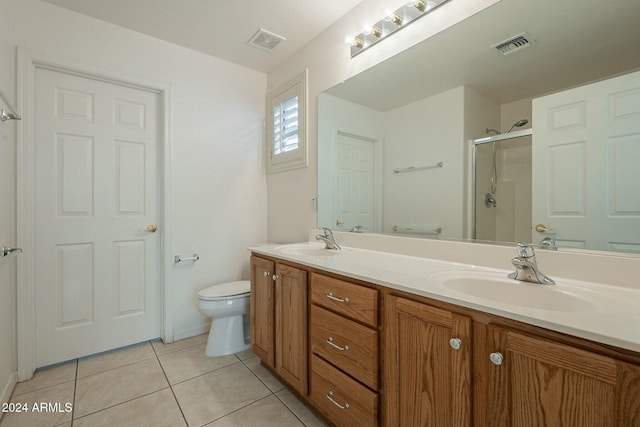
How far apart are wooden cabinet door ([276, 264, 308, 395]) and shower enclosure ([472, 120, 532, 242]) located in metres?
0.90

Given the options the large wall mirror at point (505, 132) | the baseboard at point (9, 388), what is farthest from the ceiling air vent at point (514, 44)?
the baseboard at point (9, 388)

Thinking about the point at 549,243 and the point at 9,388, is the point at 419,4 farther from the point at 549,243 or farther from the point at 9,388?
the point at 9,388

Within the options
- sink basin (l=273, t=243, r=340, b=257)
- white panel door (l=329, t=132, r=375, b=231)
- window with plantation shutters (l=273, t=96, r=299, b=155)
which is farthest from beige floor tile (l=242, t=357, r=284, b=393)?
window with plantation shutters (l=273, t=96, r=299, b=155)

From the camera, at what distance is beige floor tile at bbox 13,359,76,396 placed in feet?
5.23

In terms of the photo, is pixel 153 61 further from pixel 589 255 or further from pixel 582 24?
pixel 589 255

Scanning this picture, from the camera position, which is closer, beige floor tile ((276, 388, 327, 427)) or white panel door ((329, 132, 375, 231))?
beige floor tile ((276, 388, 327, 427))

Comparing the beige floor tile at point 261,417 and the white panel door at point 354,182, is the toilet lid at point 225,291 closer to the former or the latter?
the beige floor tile at point 261,417

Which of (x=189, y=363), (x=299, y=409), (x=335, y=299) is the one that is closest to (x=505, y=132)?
(x=335, y=299)

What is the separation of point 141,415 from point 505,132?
7.30ft

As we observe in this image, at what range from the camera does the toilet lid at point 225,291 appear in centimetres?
196

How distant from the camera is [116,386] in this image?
1.62 metres

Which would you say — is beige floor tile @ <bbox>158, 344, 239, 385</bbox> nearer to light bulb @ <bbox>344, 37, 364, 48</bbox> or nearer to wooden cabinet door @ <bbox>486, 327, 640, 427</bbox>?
wooden cabinet door @ <bbox>486, 327, 640, 427</bbox>

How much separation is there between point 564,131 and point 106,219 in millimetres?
2718

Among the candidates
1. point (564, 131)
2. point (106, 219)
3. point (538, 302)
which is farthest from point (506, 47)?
point (106, 219)
